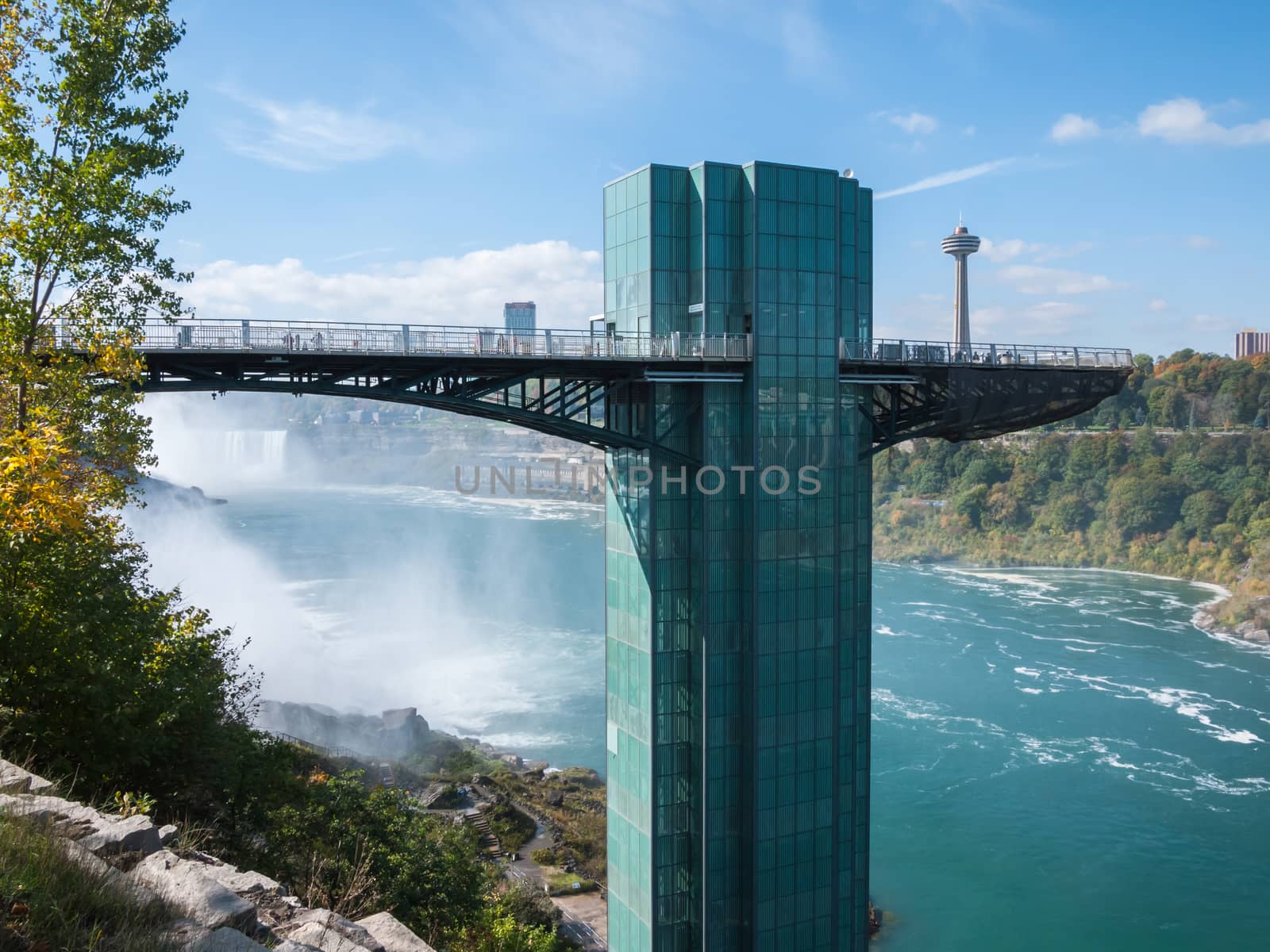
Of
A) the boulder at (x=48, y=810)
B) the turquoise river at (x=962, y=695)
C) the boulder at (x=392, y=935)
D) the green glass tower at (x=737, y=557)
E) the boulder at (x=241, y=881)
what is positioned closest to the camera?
the boulder at (x=48, y=810)

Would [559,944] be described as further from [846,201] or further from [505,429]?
[505,429]

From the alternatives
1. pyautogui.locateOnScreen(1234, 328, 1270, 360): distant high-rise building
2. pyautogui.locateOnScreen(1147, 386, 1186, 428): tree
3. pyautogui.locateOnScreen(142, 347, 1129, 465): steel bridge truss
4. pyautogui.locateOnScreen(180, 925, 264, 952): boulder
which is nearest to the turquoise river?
pyautogui.locateOnScreen(142, 347, 1129, 465): steel bridge truss

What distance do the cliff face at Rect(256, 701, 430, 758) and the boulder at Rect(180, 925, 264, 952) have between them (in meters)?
35.0

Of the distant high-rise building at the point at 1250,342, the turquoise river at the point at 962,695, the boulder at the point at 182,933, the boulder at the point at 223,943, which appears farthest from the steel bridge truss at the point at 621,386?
the distant high-rise building at the point at 1250,342

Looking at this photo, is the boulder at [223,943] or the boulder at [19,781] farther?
the boulder at [19,781]

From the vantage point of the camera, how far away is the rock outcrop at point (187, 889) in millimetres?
5648

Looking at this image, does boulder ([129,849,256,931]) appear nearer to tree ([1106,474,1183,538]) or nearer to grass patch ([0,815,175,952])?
grass patch ([0,815,175,952])

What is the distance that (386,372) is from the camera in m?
14.9

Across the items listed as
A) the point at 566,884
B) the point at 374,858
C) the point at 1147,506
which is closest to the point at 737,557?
the point at 374,858

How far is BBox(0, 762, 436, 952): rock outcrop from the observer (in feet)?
18.5

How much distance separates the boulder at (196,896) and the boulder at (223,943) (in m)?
0.37

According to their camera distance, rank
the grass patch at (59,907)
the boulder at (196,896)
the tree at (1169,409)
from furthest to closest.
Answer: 1. the tree at (1169,409)
2. the boulder at (196,896)
3. the grass patch at (59,907)

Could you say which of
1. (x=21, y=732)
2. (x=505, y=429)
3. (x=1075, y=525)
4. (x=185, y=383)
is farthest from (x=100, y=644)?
(x=505, y=429)

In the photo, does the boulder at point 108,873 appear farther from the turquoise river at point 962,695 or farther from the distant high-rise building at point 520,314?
the distant high-rise building at point 520,314
